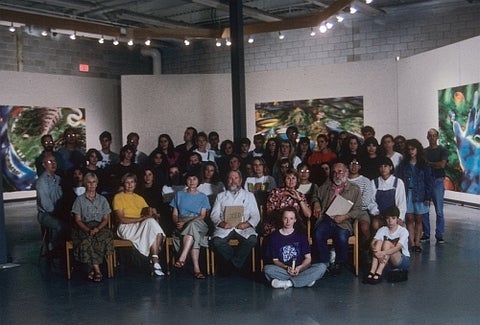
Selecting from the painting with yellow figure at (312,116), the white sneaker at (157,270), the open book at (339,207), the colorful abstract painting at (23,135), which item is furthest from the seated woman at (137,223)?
the colorful abstract painting at (23,135)

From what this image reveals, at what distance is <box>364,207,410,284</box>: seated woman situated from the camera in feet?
17.9

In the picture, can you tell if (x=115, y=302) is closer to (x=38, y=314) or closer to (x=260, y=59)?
(x=38, y=314)

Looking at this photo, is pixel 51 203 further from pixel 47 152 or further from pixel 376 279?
pixel 376 279

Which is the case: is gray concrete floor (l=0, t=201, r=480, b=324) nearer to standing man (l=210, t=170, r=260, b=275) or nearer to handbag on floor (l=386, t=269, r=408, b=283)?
handbag on floor (l=386, t=269, r=408, b=283)

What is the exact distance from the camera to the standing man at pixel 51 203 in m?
6.34

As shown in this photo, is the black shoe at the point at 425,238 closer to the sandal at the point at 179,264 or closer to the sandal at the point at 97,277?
the sandal at the point at 179,264

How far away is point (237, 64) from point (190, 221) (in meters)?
4.50

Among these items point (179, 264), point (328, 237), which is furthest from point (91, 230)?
point (328, 237)

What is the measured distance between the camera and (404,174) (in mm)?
6867

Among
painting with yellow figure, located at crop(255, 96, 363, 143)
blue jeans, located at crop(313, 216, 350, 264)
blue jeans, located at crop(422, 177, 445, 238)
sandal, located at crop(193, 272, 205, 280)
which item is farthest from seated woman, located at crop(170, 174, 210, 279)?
painting with yellow figure, located at crop(255, 96, 363, 143)

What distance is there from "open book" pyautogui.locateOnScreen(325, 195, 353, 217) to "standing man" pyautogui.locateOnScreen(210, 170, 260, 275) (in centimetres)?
75

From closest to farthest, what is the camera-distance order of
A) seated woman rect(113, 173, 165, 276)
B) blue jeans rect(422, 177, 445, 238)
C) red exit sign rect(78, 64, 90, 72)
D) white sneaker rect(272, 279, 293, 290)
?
white sneaker rect(272, 279, 293, 290) < seated woman rect(113, 173, 165, 276) < blue jeans rect(422, 177, 445, 238) < red exit sign rect(78, 64, 90, 72)

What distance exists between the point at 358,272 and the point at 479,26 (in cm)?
852

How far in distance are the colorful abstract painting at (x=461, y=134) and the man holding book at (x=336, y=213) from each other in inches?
205
